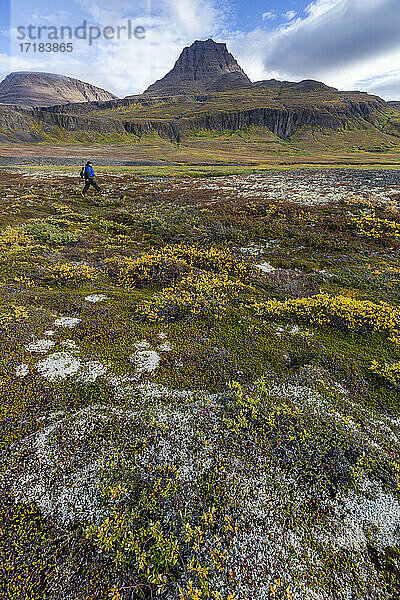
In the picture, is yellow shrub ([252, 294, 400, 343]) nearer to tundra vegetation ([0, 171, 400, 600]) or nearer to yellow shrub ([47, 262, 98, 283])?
tundra vegetation ([0, 171, 400, 600])

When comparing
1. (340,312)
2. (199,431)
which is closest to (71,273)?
(199,431)

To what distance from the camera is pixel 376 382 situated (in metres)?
8.71

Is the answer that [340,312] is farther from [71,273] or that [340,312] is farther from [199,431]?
[71,273]

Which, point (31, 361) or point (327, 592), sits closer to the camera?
point (327, 592)

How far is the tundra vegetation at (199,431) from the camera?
488 cm

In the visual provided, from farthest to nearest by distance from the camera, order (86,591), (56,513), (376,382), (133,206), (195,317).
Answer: (133,206) → (195,317) → (376,382) → (56,513) → (86,591)

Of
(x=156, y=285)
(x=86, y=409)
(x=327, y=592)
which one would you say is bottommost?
(x=327, y=592)

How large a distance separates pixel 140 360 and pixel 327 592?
703cm

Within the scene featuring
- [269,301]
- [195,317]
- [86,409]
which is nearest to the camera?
[86,409]

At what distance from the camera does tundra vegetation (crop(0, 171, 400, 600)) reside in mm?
4879

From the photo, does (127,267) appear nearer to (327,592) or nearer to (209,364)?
(209,364)

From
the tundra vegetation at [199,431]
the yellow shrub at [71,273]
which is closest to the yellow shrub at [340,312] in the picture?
the tundra vegetation at [199,431]

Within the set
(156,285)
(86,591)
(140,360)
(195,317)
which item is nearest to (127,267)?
(156,285)

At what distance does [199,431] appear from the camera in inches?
278
